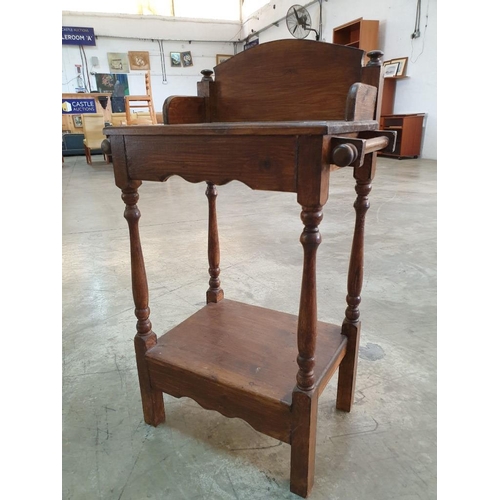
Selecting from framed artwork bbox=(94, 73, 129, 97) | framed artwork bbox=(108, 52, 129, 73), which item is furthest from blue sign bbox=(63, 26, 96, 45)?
framed artwork bbox=(94, 73, 129, 97)

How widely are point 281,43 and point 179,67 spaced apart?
36.9 feet

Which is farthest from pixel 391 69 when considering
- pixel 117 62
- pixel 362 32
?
pixel 117 62

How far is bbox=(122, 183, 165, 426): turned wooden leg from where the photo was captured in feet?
2.89

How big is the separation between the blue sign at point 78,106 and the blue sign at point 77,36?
3.82 meters

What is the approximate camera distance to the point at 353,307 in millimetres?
998

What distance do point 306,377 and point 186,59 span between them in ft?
39.0

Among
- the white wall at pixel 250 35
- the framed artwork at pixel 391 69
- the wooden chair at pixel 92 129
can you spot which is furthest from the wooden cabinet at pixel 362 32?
the wooden chair at pixel 92 129

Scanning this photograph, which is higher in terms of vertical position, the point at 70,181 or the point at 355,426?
the point at 70,181

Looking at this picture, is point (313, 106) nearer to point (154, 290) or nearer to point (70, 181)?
point (154, 290)

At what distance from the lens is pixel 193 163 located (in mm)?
730

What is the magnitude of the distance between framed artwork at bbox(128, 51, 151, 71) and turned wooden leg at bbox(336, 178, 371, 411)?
11.3 m

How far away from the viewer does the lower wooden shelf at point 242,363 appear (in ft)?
2.66

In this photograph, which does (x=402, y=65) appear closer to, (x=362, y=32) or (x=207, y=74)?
(x=362, y=32)
